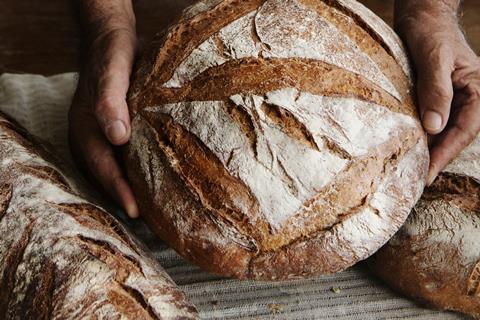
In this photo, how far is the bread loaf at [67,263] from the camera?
110 cm

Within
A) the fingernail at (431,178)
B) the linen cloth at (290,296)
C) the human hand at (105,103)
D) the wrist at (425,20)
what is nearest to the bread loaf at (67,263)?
the human hand at (105,103)

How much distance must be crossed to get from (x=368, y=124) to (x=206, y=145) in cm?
33

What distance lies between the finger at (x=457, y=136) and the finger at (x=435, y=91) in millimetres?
61

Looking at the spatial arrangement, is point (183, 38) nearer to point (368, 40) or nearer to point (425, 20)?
point (368, 40)

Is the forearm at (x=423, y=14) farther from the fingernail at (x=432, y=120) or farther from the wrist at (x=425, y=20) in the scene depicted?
the fingernail at (x=432, y=120)

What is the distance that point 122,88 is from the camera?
4.62 ft

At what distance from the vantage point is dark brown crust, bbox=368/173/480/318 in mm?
1377

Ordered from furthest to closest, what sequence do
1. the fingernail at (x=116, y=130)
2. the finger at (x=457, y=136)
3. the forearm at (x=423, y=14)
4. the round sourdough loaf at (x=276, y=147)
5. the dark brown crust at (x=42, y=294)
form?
the forearm at (x=423, y=14) → the finger at (x=457, y=136) → the fingernail at (x=116, y=130) → the round sourdough loaf at (x=276, y=147) → the dark brown crust at (x=42, y=294)

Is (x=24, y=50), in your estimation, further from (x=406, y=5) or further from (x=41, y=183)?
Answer: (x=406, y=5)

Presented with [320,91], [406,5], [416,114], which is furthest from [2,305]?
[406,5]

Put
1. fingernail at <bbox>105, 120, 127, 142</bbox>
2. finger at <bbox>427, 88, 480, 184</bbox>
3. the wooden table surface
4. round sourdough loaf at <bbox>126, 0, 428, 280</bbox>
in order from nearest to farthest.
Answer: round sourdough loaf at <bbox>126, 0, 428, 280</bbox>, fingernail at <bbox>105, 120, 127, 142</bbox>, finger at <bbox>427, 88, 480, 184</bbox>, the wooden table surface

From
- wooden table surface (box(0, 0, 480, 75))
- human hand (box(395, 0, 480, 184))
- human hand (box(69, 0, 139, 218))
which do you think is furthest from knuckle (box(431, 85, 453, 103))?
wooden table surface (box(0, 0, 480, 75))

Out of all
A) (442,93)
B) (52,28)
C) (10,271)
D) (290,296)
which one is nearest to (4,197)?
(10,271)

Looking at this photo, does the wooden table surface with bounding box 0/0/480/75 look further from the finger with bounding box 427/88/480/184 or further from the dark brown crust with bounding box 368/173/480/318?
the dark brown crust with bounding box 368/173/480/318
